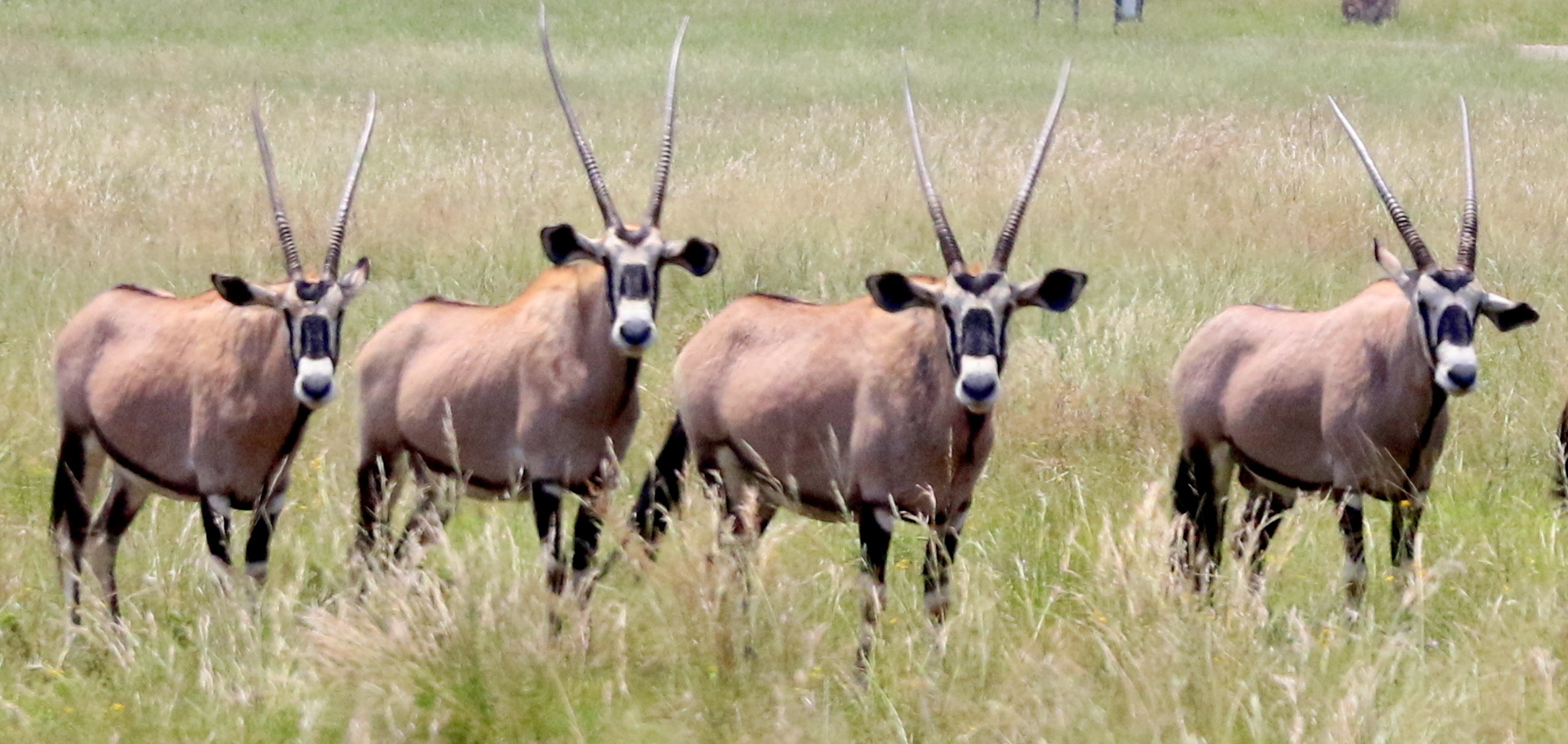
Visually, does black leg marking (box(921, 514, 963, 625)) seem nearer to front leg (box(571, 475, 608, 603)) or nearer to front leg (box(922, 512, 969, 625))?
front leg (box(922, 512, 969, 625))

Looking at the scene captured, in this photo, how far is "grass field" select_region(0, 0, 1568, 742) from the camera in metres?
4.79

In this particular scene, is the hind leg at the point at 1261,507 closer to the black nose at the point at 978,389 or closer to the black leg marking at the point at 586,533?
the black nose at the point at 978,389

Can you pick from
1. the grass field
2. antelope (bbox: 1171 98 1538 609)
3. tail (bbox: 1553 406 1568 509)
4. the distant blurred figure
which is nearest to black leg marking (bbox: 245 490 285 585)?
the grass field

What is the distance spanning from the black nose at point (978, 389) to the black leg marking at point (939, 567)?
0.47 m

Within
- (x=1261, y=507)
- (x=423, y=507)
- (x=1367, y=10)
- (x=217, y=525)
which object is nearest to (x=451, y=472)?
(x=423, y=507)

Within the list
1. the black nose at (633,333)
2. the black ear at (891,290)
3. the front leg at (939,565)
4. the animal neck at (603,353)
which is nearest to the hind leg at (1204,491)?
the front leg at (939,565)

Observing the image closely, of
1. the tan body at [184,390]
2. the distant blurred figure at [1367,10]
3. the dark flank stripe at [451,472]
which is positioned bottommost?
the distant blurred figure at [1367,10]

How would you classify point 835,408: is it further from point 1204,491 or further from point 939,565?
point 1204,491

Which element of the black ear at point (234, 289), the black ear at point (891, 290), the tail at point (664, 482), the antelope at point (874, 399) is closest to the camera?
the antelope at point (874, 399)

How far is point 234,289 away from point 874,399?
76.8 inches

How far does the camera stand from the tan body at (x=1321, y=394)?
19.4 ft

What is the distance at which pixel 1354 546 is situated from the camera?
591 centimetres

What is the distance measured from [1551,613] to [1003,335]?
1774mm

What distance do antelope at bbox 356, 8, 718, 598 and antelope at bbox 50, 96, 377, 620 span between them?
0.40 metres
